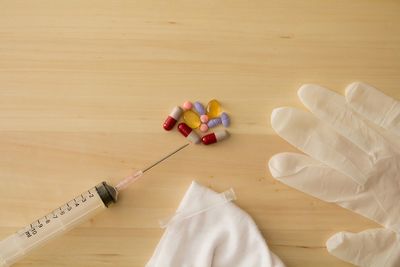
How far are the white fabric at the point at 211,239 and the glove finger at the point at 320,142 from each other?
0.64ft

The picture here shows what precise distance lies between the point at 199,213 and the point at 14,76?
0.50 meters

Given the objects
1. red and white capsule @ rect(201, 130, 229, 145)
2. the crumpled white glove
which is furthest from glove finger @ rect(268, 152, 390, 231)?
red and white capsule @ rect(201, 130, 229, 145)

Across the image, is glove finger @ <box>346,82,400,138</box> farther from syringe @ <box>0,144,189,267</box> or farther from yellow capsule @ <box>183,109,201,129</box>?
syringe @ <box>0,144,189,267</box>

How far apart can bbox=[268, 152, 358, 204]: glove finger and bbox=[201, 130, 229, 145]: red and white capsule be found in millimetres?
122

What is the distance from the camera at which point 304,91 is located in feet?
2.95

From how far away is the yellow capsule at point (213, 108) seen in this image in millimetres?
898

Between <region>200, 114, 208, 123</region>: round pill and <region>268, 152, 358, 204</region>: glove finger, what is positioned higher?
<region>200, 114, 208, 123</region>: round pill

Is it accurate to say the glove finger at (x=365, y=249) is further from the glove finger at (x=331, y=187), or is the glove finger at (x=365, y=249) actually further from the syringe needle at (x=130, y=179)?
the syringe needle at (x=130, y=179)

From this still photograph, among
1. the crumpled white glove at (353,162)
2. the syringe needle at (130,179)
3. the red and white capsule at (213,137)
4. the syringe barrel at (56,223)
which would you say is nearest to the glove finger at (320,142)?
the crumpled white glove at (353,162)

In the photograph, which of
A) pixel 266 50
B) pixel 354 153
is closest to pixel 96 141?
pixel 266 50

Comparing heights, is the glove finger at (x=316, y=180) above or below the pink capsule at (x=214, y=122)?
below

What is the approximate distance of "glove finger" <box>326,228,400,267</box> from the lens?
2.77 ft

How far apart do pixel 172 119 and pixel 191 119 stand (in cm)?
4

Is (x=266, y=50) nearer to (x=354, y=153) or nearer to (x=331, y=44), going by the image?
(x=331, y=44)
